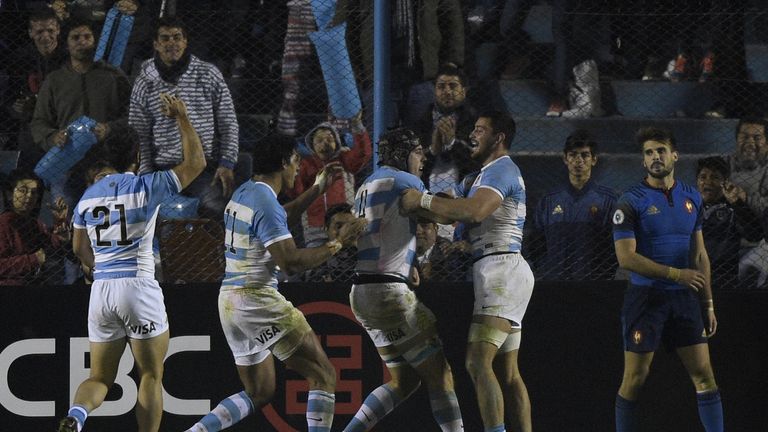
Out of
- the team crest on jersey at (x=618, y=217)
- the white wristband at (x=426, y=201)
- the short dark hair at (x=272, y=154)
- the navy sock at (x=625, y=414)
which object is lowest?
the navy sock at (x=625, y=414)

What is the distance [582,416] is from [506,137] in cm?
210

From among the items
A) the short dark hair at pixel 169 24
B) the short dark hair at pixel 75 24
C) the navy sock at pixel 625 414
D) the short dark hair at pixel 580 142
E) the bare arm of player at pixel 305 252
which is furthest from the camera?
the short dark hair at pixel 75 24

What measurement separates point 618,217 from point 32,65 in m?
4.58

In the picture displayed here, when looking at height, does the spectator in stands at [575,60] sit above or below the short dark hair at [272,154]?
above

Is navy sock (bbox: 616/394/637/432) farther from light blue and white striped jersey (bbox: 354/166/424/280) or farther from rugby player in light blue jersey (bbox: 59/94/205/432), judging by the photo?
rugby player in light blue jersey (bbox: 59/94/205/432)

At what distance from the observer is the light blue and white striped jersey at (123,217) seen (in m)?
7.74

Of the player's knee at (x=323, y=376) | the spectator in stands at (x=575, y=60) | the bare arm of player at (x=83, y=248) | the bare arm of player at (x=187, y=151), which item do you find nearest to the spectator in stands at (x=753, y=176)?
the spectator in stands at (x=575, y=60)

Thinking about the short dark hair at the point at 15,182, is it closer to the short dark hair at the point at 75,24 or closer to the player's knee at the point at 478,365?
the short dark hair at the point at 75,24

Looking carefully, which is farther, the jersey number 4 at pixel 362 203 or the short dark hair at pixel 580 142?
the short dark hair at pixel 580 142

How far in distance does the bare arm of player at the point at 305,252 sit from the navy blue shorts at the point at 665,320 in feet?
6.61

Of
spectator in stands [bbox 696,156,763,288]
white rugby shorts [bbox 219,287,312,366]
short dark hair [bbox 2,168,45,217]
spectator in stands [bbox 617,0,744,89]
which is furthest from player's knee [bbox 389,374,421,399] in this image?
spectator in stands [bbox 617,0,744,89]

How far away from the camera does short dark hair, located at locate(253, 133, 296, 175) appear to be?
7.81m

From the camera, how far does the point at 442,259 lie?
892 cm

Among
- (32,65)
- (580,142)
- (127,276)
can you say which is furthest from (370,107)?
(32,65)
